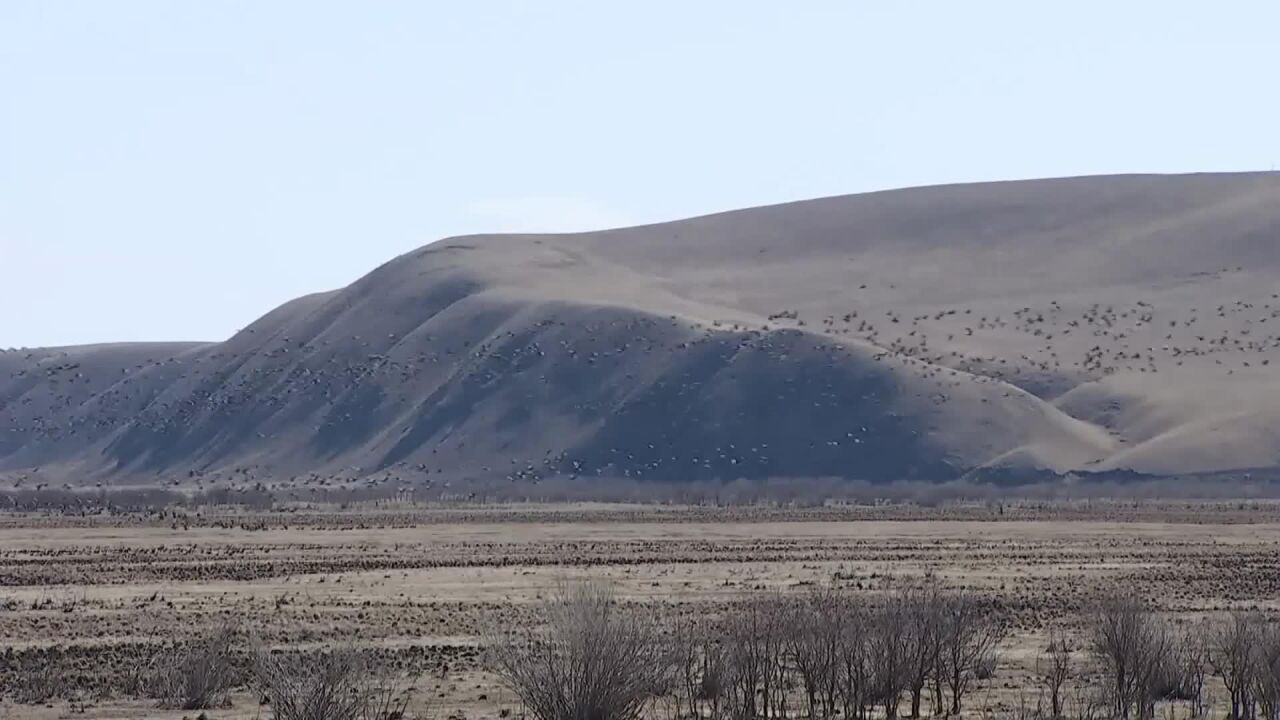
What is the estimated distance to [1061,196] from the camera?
17875 cm

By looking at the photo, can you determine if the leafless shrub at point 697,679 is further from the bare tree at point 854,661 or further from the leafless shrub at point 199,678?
the leafless shrub at point 199,678

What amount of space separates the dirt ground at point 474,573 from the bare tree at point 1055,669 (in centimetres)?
28

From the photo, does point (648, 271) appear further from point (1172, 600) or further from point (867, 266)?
point (1172, 600)

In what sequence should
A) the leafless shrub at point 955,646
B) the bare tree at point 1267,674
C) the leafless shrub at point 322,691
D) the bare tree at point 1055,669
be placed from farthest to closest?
the leafless shrub at point 955,646
the bare tree at point 1055,669
the bare tree at point 1267,674
the leafless shrub at point 322,691

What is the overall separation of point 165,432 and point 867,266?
5410 centimetres

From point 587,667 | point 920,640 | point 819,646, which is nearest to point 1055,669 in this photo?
point 920,640

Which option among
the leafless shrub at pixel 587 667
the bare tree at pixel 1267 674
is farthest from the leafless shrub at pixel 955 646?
the leafless shrub at pixel 587 667

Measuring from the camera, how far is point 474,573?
47.9 m

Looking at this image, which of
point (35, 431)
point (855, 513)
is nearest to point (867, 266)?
point (35, 431)

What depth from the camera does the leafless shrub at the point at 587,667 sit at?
64.6ft

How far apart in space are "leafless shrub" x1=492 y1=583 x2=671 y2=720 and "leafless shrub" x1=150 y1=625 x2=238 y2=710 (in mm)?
5613

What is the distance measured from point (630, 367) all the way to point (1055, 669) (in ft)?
356

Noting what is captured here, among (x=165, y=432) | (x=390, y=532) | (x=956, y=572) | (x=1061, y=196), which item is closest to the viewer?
(x=956, y=572)

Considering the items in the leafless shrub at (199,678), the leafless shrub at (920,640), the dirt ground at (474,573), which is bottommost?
the dirt ground at (474,573)
